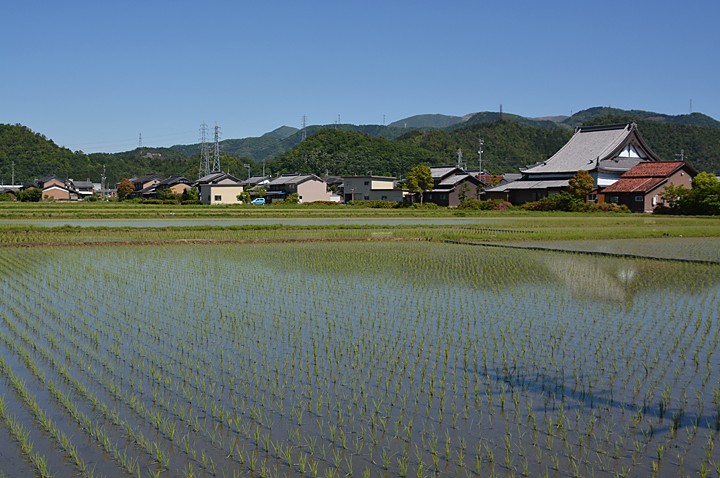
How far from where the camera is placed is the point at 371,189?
51.9 metres

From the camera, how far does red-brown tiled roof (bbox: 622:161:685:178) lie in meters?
35.7

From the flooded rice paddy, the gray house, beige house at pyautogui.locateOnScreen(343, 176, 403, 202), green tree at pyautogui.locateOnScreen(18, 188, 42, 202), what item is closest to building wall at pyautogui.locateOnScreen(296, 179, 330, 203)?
beige house at pyautogui.locateOnScreen(343, 176, 403, 202)

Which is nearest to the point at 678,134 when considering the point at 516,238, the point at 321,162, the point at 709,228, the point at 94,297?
the point at 321,162

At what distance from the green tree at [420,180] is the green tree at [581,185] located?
1128cm

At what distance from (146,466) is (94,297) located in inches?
237

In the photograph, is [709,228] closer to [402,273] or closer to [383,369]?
[402,273]

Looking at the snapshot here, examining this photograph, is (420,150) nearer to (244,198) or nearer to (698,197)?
(244,198)

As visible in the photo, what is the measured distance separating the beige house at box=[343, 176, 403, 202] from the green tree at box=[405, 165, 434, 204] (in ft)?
15.3

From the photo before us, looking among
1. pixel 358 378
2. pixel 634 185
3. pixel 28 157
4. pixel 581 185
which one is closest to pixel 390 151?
pixel 28 157

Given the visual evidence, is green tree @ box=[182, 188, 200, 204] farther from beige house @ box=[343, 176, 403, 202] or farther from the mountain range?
the mountain range

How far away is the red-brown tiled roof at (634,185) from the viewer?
114ft

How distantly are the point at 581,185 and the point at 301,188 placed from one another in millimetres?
23834

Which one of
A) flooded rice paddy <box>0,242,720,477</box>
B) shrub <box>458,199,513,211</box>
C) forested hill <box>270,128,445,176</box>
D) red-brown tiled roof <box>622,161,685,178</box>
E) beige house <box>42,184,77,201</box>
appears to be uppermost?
forested hill <box>270,128,445,176</box>

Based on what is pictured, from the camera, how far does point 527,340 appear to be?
22.1 ft
